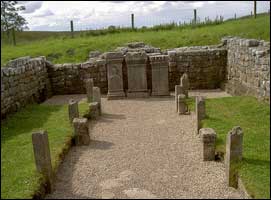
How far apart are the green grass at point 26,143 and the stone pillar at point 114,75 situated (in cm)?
225

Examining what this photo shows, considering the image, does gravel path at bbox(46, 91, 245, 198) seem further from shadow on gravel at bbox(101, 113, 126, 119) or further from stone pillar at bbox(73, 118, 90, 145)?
shadow on gravel at bbox(101, 113, 126, 119)

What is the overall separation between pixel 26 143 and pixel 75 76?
7.96 metres

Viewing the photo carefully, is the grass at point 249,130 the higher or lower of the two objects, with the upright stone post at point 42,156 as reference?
lower

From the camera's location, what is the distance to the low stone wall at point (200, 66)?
637 inches

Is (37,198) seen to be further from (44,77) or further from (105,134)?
(44,77)

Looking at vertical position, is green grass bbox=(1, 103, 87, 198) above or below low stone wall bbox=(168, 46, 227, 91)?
below

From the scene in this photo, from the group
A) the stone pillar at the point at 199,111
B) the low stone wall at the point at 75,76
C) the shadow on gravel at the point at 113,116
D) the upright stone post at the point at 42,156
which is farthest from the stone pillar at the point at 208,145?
the low stone wall at the point at 75,76

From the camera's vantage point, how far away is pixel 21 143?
28.5 feet

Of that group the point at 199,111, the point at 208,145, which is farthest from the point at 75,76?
the point at 208,145

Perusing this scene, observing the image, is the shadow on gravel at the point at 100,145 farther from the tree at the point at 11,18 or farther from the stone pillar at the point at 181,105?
the tree at the point at 11,18

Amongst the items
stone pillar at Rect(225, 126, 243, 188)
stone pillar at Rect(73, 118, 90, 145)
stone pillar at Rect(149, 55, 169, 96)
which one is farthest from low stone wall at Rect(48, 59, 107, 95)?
stone pillar at Rect(225, 126, 243, 188)

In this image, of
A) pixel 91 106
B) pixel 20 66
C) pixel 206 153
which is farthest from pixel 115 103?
pixel 206 153

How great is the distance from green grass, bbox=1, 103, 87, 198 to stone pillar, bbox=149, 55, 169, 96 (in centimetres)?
347

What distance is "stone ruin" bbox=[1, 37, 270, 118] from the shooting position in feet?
40.1
